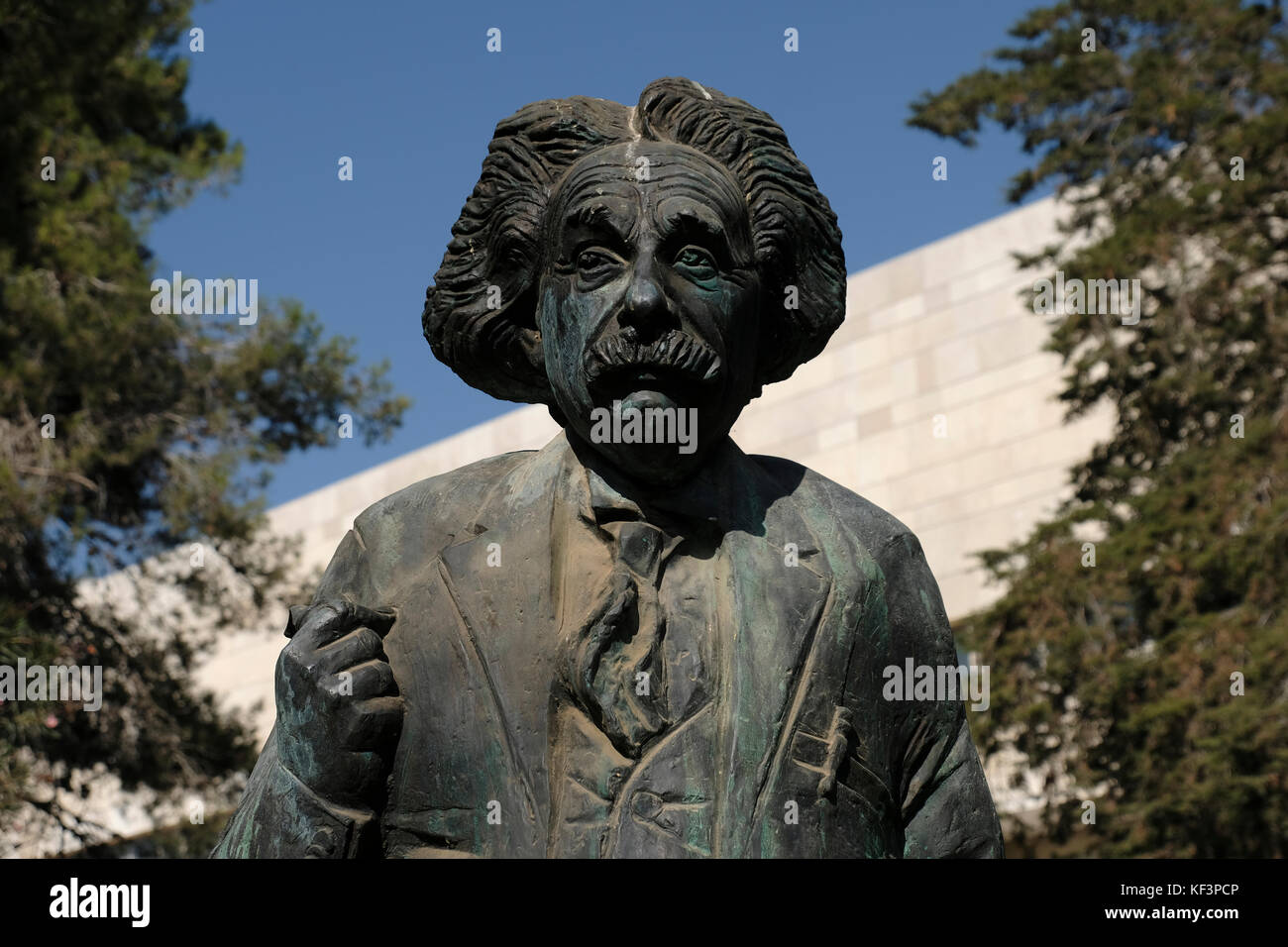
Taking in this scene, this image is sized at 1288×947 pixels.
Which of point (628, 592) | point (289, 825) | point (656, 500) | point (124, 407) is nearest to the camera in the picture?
point (289, 825)

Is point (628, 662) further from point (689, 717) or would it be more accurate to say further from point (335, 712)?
point (335, 712)

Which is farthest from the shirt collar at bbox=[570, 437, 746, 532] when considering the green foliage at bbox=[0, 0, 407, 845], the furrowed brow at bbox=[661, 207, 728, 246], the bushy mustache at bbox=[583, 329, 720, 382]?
the green foliage at bbox=[0, 0, 407, 845]

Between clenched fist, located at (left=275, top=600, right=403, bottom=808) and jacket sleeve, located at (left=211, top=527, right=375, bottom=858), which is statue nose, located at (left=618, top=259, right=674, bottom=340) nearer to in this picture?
clenched fist, located at (left=275, top=600, right=403, bottom=808)

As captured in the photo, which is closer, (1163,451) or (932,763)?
(932,763)

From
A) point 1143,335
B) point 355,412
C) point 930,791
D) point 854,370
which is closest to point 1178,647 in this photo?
point 1143,335

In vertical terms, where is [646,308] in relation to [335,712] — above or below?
above

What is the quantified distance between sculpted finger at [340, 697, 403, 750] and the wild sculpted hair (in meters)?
0.74

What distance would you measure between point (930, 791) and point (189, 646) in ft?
47.2

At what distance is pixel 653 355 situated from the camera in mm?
3195

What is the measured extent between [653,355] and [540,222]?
1.41 ft

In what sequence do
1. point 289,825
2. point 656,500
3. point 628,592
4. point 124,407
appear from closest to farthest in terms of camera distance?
point 289,825 < point 628,592 < point 656,500 < point 124,407

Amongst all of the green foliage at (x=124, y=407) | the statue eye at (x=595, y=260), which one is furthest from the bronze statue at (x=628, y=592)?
the green foliage at (x=124, y=407)

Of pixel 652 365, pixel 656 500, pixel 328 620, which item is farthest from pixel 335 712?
pixel 652 365

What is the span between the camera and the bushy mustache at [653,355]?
3.20 metres
